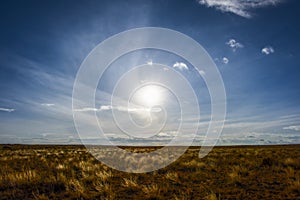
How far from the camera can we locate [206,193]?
29.9 feet

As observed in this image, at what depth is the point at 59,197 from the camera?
9094 millimetres

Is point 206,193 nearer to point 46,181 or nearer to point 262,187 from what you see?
point 262,187

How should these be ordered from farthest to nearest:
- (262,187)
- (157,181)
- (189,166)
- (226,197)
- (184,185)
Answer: (189,166) → (157,181) → (184,185) → (262,187) → (226,197)

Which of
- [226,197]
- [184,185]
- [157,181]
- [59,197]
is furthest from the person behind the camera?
[157,181]

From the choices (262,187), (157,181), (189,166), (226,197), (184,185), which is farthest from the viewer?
(189,166)

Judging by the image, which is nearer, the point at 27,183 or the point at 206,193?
the point at 206,193

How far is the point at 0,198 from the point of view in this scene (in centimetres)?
894

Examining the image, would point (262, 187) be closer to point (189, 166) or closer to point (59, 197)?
point (189, 166)

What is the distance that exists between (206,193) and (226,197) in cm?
83

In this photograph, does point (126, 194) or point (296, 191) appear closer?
point (296, 191)

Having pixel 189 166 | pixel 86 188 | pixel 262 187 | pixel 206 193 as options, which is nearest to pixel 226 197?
pixel 206 193

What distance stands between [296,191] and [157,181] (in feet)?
19.4

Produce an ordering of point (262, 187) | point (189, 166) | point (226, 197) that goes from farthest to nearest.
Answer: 1. point (189, 166)
2. point (262, 187)
3. point (226, 197)

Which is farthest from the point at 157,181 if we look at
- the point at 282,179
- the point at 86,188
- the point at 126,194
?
the point at 282,179
